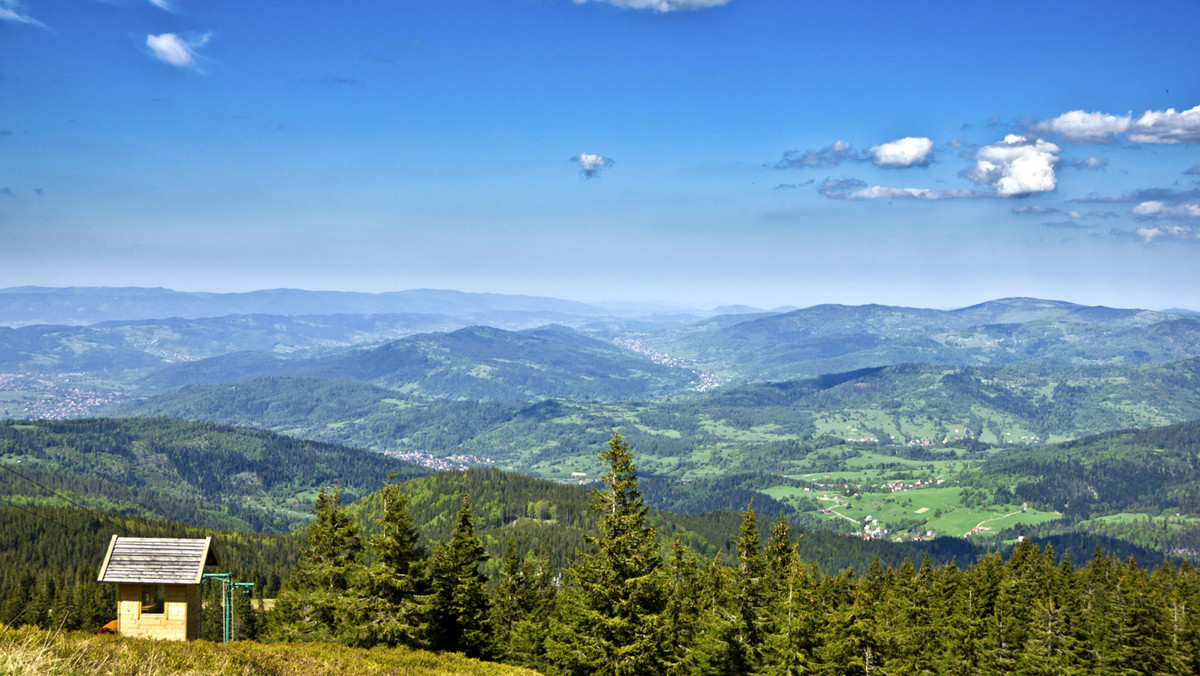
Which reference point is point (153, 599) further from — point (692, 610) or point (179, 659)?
point (692, 610)

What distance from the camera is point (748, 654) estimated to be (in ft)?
123

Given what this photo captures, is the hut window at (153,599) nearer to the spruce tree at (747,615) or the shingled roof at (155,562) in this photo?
the shingled roof at (155,562)

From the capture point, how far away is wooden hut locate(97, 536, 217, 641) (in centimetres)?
2791

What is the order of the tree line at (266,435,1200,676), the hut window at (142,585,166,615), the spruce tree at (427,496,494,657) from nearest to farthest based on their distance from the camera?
the hut window at (142,585,166,615) → the tree line at (266,435,1200,676) → the spruce tree at (427,496,494,657)

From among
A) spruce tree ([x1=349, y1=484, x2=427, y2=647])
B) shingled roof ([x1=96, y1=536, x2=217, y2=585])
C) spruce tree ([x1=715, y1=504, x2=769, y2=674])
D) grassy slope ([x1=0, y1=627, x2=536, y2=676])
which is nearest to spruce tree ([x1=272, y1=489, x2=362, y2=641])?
spruce tree ([x1=349, y1=484, x2=427, y2=647])

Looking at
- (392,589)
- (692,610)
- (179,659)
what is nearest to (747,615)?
(692,610)

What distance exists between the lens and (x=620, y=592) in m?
30.8

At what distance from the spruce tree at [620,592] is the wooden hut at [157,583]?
Result: 47.3ft

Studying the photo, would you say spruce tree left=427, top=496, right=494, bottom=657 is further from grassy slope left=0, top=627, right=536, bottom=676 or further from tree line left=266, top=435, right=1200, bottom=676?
grassy slope left=0, top=627, right=536, bottom=676

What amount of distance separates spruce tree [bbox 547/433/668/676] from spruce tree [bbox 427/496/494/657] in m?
10.8

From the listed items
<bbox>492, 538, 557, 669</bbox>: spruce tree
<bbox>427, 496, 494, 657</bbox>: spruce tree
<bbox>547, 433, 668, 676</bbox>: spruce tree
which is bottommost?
<bbox>492, 538, 557, 669</bbox>: spruce tree

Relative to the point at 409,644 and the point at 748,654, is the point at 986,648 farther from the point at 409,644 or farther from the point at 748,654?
the point at 409,644

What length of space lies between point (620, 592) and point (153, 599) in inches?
696

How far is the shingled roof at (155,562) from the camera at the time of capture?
27.7 m
